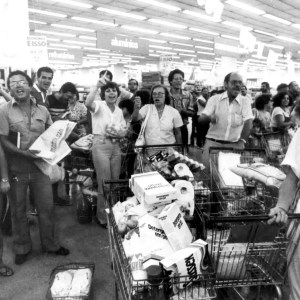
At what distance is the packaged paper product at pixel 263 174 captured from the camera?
7.33ft

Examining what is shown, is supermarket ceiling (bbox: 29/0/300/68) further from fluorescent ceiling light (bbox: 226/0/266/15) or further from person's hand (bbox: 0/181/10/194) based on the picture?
person's hand (bbox: 0/181/10/194)

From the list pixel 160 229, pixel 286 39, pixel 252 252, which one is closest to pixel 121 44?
pixel 160 229

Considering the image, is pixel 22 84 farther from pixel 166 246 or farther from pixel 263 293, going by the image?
pixel 263 293

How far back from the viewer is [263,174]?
7.55ft

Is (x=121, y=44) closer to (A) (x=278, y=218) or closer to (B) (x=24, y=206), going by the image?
(B) (x=24, y=206)

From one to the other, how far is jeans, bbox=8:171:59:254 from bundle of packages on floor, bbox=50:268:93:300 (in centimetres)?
69

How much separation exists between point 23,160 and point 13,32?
134 inches

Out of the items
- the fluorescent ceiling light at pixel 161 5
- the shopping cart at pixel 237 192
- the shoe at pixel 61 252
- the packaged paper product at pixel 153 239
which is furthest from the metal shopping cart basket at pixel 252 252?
the fluorescent ceiling light at pixel 161 5

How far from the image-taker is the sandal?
3.03 metres

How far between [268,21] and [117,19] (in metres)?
6.03

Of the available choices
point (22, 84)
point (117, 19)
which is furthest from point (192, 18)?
point (22, 84)

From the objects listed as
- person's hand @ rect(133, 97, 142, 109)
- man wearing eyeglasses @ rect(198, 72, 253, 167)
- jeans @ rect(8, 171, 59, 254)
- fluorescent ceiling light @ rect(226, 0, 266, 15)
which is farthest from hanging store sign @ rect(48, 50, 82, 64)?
jeans @ rect(8, 171, 59, 254)

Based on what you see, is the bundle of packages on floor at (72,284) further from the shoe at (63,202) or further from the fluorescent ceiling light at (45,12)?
the fluorescent ceiling light at (45,12)

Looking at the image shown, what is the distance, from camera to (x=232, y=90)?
3.72 m
